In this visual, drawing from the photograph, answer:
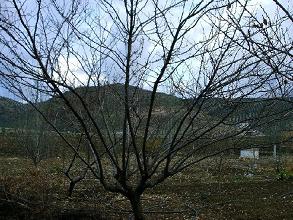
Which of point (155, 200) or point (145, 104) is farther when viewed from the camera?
point (155, 200)

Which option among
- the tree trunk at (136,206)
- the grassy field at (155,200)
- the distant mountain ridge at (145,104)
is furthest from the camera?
the grassy field at (155,200)

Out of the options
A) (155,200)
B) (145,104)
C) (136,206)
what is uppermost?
(145,104)

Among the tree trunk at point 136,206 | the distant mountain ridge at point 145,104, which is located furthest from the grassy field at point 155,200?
the distant mountain ridge at point 145,104

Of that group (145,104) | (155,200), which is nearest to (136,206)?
(145,104)

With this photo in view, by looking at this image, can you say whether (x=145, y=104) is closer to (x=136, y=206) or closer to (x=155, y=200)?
(x=136, y=206)

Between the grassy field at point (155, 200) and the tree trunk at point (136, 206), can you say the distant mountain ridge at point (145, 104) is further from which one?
the grassy field at point (155, 200)

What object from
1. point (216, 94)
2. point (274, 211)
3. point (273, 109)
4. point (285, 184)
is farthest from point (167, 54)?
point (285, 184)

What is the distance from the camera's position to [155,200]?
10852mm

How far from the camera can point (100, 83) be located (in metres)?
5.34

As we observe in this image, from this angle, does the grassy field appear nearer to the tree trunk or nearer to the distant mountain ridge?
the tree trunk

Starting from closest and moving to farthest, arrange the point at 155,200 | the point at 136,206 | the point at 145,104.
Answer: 1. the point at 136,206
2. the point at 145,104
3. the point at 155,200

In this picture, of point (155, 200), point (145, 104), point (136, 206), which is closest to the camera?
point (136, 206)

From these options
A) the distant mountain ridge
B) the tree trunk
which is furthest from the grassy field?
the distant mountain ridge

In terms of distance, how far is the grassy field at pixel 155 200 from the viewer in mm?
6629
